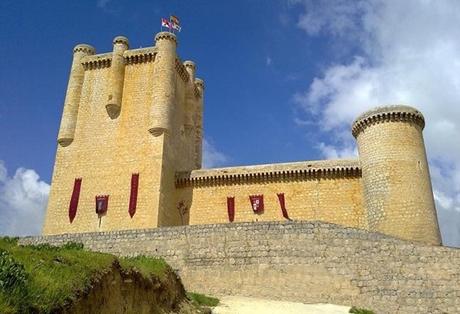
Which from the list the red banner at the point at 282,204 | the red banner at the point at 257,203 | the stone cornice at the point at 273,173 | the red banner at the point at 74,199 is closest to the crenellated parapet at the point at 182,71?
the stone cornice at the point at 273,173

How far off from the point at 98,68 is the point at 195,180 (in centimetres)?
947

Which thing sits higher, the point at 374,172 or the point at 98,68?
the point at 98,68

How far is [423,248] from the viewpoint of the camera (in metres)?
15.5

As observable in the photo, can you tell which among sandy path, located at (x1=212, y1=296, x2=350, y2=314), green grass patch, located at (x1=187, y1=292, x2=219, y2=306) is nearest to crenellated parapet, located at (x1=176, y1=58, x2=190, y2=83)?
sandy path, located at (x1=212, y1=296, x2=350, y2=314)

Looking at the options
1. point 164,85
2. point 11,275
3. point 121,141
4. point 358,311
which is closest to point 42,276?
point 11,275

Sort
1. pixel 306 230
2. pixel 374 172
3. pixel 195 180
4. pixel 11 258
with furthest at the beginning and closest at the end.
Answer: pixel 195 180 < pixel 374 172 < pixel 306 230 < pixel 11 258

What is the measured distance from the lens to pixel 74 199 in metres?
25.2

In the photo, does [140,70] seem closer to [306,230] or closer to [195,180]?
[195,180]

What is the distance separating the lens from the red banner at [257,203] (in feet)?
78.9

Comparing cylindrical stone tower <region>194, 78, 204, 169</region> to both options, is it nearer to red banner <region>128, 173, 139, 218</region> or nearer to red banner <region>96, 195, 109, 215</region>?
red banner <region>128, 173, 139, 218</region>

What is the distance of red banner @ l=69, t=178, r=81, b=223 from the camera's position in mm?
24828

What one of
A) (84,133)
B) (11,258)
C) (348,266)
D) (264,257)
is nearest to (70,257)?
(11,258)

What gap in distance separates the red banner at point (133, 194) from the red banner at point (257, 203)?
6.00 meters

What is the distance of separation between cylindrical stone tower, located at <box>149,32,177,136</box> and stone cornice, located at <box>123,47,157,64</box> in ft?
1.36
